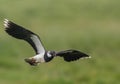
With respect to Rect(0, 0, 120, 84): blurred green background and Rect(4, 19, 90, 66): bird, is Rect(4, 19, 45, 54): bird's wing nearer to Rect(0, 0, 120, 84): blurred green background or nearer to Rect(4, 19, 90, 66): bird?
Rect(4, 19, 90, 66): bird

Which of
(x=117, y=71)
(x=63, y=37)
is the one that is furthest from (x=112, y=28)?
(x=117, y=71)

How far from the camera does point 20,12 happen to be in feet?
52.7

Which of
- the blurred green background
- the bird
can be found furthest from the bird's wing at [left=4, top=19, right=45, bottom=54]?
the blurred green background

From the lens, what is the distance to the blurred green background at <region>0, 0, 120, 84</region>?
41.8ft

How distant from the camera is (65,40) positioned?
14.4m

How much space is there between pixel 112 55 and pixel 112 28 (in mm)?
1404

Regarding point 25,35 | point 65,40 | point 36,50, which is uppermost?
point 65,40

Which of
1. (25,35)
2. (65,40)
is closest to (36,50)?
(25,35)

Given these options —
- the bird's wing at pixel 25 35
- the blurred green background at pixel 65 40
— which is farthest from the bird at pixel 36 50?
A: the blurred green background at pixel 65 40

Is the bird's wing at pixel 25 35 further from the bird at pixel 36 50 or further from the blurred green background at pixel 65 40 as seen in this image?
the blurred green background at pixel 65 40

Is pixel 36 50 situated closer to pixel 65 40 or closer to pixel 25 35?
pixel 25 35

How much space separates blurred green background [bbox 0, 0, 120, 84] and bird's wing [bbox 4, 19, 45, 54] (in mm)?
5762

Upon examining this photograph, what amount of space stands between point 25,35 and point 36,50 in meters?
0.32

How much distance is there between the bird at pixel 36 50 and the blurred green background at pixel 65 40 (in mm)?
5727
